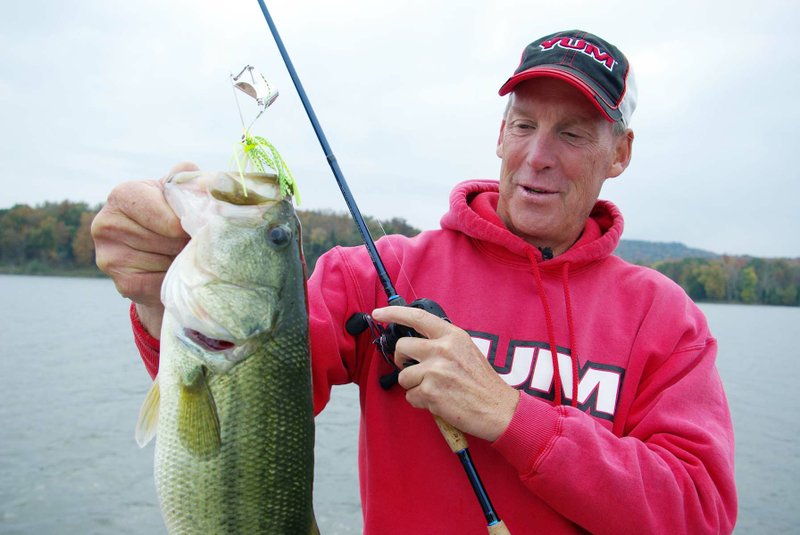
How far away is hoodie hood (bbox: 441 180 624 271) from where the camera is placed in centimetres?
262

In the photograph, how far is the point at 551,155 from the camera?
2584 mm

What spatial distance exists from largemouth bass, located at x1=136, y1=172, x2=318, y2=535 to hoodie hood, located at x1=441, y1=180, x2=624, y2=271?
0.96 meters

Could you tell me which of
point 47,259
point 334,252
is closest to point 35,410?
point 334,252

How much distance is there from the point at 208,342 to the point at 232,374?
128 mm

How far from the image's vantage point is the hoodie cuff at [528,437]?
197 cm

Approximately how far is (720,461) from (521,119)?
5.13 ft

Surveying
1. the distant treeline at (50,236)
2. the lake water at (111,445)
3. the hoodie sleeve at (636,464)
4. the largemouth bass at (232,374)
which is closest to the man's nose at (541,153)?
the hoodie sleeve at (636,464)

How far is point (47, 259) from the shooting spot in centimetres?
4947

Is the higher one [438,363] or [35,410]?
[438,363]

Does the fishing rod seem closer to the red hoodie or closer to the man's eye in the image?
the red hoodie

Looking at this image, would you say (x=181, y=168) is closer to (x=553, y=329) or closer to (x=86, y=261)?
(x=553, y=329)

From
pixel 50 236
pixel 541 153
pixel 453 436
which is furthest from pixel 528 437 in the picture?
pixel 50 236

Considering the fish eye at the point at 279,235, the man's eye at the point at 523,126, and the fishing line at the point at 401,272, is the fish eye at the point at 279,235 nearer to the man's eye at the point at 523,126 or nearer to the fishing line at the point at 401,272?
the fishing line at the point at 401,272

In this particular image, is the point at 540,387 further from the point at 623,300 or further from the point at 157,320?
the point at 157,320
